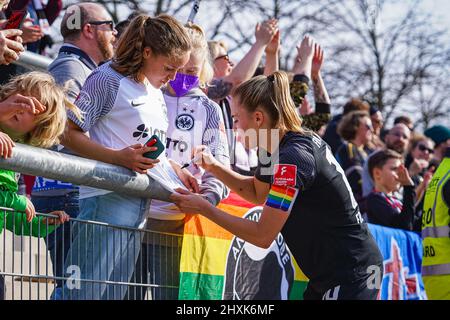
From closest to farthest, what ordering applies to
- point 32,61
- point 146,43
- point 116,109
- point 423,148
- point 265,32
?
1. point 116,109
2. point 146,43
3. point 32,61
4. point 265,32
5. point 423,148

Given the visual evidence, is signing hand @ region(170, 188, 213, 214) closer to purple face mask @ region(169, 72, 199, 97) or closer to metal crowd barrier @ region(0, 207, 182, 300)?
metal crowd barrier @ region(0, 207, 182, 300)

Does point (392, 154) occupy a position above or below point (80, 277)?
above

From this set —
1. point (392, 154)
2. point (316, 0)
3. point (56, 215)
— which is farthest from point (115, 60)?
point (316, 0)

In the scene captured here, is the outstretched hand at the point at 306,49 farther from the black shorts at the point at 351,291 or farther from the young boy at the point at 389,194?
the black shorts at the point at 351,291

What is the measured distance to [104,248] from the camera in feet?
17.3

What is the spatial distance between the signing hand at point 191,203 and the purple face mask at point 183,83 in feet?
3.35

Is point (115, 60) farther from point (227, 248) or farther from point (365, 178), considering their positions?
point (365, 178)

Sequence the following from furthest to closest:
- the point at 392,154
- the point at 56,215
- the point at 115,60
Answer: the point at 392,154 → the point at 115,60 → the point at 56,215

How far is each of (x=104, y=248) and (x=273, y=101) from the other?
4.31ft

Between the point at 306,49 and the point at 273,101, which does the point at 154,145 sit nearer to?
the point at 273,101

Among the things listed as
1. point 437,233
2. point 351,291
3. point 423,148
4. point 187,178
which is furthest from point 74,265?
point 423,148

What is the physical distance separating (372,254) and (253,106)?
112 centimetres

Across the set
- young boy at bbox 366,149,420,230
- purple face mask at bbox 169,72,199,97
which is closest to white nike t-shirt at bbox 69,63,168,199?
purple face mask at bbox 169,72,199,97

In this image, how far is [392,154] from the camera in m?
10.0
